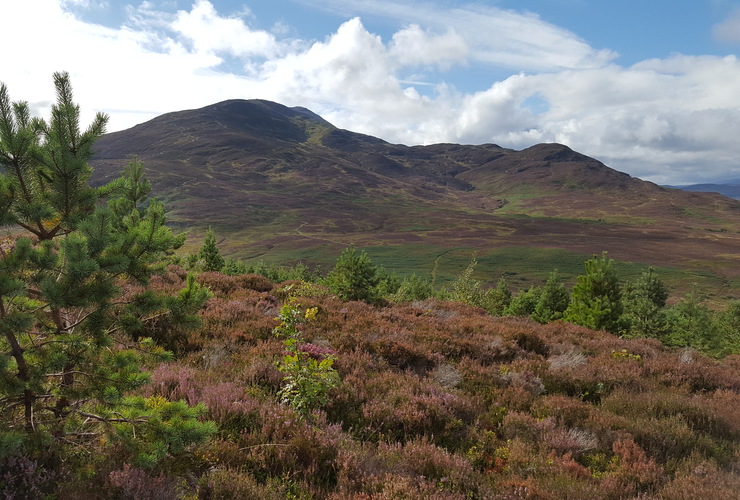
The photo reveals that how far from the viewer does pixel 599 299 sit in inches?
686

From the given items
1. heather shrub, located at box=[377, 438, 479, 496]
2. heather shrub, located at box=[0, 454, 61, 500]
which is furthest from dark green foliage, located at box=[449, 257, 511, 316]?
heather shrub, located at box=[0, 454, 61, 500]

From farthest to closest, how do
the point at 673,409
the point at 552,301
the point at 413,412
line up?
the point at 552,301 → the point at 673,409 → the point at 413,412

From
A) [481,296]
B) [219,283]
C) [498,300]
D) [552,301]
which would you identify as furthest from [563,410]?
[498,300]

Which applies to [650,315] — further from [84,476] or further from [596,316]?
[84,476]

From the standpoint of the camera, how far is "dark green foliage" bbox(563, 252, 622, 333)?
17281mm

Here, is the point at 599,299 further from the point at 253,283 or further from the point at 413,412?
the point at 413,412

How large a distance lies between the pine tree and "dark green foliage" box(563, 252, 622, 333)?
18.2 m

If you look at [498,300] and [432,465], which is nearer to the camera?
[432,465]

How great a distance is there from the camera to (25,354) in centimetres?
324

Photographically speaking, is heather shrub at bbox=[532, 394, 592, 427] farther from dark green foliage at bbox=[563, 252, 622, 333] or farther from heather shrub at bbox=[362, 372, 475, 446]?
dark green foliage at bbox=[563, 252, 622, 333]

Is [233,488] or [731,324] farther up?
[233,488]

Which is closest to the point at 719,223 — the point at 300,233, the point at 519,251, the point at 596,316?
the point at 519,251

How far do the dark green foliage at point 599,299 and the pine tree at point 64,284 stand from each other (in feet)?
59.7

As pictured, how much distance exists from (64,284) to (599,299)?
19336mm
